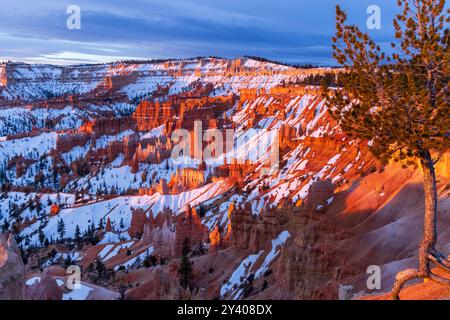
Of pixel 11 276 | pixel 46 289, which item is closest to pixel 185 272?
pixel 46 289

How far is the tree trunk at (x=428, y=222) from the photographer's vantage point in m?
8.20

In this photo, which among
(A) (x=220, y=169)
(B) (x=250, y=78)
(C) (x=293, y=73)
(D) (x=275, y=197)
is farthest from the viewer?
(B) (x=250, y=78)

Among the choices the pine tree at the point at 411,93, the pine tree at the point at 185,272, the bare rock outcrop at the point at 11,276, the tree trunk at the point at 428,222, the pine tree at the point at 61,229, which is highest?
the pine tree at the point at 411,93

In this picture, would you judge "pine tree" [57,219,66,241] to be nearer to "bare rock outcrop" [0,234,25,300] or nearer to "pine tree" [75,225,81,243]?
"pine tree" [75,225,81,243]

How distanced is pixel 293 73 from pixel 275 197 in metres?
109

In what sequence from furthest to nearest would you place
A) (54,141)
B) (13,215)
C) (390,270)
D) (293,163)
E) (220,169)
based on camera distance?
(54,141) → (13,215) → (220,169) → (293,163) → (390,270)

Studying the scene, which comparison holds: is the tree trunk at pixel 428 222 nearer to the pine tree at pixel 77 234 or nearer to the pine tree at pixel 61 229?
the pine tree at pixel 77 234

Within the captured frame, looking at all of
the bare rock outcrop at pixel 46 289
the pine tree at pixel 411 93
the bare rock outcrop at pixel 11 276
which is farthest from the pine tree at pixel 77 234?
the pine tree at pixel 411 93

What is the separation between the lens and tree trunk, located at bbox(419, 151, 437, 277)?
8.20 m

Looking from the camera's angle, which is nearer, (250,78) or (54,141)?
→ (54,141)

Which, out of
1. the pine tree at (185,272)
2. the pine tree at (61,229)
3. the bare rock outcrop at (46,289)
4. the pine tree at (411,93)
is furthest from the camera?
the pine tree at (61,229)
